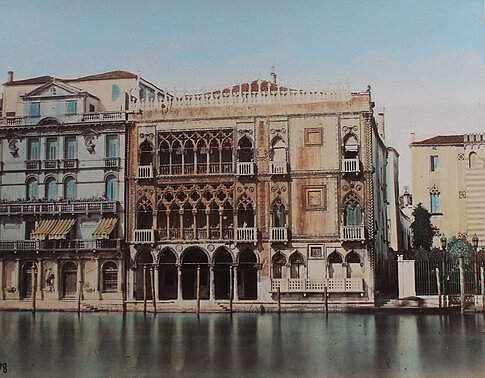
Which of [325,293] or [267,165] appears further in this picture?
[267,165]

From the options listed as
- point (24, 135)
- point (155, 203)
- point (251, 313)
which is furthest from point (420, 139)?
point (24, 135)

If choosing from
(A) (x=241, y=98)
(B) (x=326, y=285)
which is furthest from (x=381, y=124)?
(B) (x=326, y=285)

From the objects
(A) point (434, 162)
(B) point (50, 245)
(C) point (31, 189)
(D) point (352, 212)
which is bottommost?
(B) point (50, 245)

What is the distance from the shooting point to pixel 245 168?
10.6 metres

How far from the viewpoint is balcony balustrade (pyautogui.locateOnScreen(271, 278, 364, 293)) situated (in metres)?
9.94

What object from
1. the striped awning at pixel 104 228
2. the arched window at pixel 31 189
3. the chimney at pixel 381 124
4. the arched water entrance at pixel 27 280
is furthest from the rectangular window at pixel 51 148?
the chimney at pixel 381 124

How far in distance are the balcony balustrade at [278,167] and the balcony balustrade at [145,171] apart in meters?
1.56

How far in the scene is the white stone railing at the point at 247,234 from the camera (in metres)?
10.5

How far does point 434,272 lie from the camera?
10.0 meters

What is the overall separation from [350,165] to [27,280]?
164 inches

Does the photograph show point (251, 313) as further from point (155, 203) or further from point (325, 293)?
point (155, 203)

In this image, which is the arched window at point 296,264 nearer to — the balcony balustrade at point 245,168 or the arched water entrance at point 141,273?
the balcony balustrade at point 245,168

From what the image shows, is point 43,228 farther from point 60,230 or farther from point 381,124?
point 381,124

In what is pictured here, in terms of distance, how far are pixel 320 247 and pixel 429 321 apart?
1.59 meters
